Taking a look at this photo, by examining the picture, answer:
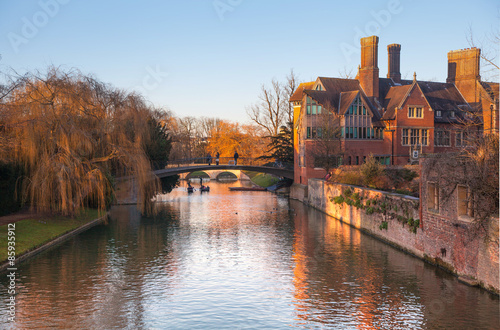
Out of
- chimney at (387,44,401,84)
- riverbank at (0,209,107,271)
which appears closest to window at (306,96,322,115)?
chimney at (387,44,401,84)

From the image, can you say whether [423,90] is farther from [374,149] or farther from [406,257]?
[406,257]

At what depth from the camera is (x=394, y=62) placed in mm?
67812

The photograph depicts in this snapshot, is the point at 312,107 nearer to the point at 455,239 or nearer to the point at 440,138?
the point at 440,138

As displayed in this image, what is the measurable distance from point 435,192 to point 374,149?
3627 centimetres

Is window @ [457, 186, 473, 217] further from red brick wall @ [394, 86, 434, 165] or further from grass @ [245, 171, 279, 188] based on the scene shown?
grass @ [245, 171, 279, 188]

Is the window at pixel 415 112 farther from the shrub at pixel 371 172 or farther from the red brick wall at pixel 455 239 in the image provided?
the red brick wall at pixel 455 239

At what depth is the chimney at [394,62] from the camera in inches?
2650

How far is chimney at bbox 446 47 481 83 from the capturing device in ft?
202

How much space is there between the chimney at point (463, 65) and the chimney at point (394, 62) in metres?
6.79

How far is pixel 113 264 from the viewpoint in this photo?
79.9 feet

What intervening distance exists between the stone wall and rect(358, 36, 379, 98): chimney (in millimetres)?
25073

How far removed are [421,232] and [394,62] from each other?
4860 centimetres

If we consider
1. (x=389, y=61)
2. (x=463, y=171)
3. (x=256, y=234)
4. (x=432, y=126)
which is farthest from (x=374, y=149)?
(x=463, y=171)

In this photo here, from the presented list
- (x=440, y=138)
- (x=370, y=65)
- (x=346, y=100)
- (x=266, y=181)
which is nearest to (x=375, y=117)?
(x=346, y=100)
